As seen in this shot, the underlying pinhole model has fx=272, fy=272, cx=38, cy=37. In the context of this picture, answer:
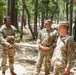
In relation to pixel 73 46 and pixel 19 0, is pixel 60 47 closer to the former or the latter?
pixel 73 46

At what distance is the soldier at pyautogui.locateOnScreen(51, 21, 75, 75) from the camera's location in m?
5.54

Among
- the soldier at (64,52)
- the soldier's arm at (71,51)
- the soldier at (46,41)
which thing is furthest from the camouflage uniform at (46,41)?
the soldier's arm at (71,51)

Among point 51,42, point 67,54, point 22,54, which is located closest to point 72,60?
point 67,54

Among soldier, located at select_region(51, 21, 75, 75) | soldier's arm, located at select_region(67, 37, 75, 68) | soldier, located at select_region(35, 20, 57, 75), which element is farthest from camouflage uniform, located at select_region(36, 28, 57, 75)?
soldier's arm, located at select_region(67, 37, 75, 68)

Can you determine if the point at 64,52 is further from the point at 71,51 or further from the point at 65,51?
the point at 71,51

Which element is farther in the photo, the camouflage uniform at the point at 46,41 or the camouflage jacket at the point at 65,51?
the camouflage uniform at the point at 46,41

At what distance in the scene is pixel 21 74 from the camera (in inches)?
399

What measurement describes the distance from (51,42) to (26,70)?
2631 millimetres

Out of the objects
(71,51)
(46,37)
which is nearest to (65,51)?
(71,51)

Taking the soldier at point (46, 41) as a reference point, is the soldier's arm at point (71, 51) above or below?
above

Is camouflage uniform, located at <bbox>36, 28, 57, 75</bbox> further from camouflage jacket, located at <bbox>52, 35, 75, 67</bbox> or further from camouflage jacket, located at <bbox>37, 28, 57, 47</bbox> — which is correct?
camouflage jacket, located at <bbox>52, 35, 75, 67</bbox>

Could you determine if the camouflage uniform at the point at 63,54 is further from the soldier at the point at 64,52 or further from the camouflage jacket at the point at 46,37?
the camouflage jacket at the point at 46,37

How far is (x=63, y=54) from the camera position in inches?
230

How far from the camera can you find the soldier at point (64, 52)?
5545mm
